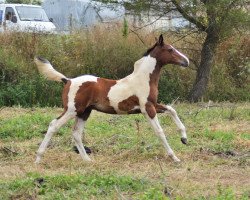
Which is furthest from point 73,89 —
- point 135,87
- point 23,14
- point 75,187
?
point 23,14

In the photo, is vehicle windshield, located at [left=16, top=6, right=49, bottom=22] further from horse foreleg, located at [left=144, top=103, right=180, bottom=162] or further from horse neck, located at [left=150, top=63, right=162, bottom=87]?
horse foreleg, located at [left=144, top=103, right=180, bottom=162]

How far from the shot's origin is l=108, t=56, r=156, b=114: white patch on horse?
8.57 metres

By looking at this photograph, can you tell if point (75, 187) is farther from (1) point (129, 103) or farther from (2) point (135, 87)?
(2) point (135, 87)

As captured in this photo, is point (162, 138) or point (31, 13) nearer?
point (162, 138)

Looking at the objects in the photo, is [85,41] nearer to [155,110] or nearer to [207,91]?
[207,91]

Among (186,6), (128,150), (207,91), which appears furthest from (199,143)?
(207,91)

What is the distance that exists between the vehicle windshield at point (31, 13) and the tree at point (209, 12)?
31.6 feet

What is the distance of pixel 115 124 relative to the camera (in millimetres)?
11891

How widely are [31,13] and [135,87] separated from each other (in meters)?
17.0

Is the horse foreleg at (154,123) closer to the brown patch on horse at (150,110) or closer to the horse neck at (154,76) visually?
the brown patch on horse at (150,110)

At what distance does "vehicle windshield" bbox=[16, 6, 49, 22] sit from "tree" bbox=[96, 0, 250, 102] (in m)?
9.63

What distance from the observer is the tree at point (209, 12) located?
14312 millimetres

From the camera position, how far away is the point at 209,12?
1449 centimetres

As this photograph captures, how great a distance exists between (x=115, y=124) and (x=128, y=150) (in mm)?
2741
